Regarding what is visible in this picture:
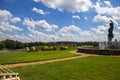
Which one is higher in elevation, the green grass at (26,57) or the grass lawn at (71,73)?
the green grass at (26,57)

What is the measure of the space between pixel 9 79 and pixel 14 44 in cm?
6727

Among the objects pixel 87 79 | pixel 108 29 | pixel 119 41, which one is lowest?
pixel 87 79

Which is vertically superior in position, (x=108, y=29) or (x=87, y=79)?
(x=108, y=29)

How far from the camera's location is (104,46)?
101 ft

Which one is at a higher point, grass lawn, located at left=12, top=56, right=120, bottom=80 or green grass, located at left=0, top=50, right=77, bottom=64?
green grass, located at left=0, top=50, right=77, bottom=64

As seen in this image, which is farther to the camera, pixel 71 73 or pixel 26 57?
pixel 26 57

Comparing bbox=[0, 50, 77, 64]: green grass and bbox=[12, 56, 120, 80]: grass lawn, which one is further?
bbox=[0, 50, 77, 64]: green grass

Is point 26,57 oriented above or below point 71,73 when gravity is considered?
above

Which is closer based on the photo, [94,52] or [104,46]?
[94,52]

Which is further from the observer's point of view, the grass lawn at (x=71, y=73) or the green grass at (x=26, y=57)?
the green grass at (x=26, y=57)

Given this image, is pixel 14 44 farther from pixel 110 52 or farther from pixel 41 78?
pixel 41 78

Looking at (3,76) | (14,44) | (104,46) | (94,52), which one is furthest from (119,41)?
(14,44)

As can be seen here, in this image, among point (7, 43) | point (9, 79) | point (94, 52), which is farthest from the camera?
point (7, 43)

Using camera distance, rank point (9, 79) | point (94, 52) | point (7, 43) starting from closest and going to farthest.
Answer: point (9, 79)
point (94, 52)
point (7, 43)
